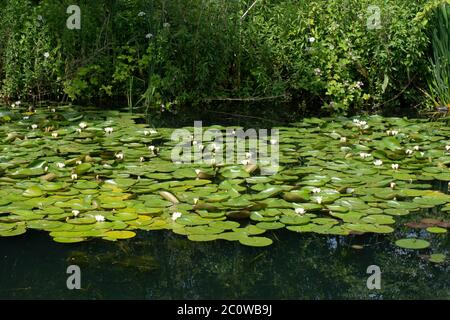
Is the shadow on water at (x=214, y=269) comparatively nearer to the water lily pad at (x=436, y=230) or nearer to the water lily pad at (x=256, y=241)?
the water lily pad at (x=256, y=241)

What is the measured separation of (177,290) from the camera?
3.06m

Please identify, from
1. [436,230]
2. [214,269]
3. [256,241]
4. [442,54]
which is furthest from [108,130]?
[442,54]

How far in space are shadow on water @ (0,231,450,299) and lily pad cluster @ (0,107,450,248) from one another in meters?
0.06

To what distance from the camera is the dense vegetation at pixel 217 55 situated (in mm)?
7156

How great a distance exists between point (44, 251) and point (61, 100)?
4.23 meters

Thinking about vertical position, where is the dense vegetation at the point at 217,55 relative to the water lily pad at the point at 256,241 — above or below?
above

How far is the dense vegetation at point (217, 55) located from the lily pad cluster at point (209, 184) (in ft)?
4.73

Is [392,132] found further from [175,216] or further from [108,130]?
[175,216]

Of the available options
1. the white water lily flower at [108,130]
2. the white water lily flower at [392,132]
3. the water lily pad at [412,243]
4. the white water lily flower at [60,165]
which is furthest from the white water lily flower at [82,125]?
the water lily pad at [412,243]

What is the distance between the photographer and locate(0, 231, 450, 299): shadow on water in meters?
3.02

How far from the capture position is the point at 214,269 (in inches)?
129

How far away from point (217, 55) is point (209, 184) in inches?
124
